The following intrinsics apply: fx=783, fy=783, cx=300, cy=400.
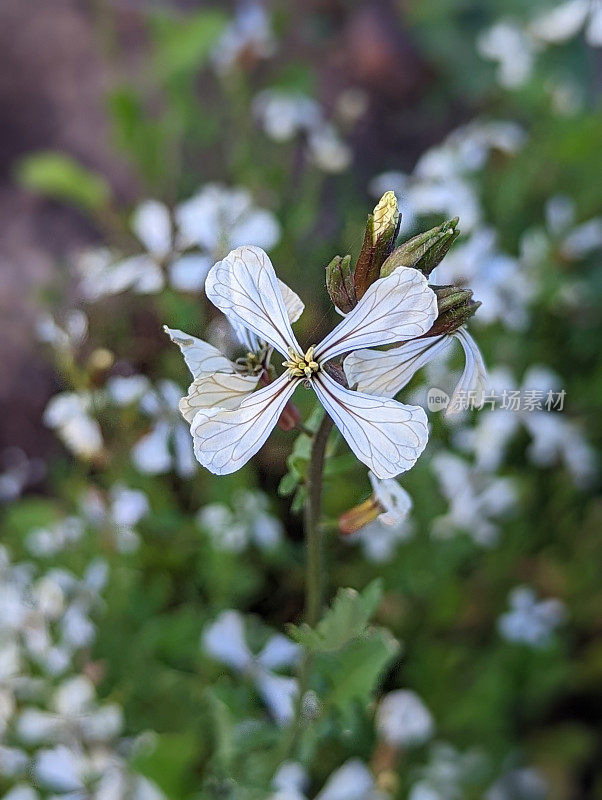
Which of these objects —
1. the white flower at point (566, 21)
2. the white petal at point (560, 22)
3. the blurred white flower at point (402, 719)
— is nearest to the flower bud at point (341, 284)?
the blurred white flower at point (402, 719)

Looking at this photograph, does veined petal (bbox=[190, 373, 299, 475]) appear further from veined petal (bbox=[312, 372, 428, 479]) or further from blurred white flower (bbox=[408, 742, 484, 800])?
blurred white flower (bbox=[408, 742, 484, 800])

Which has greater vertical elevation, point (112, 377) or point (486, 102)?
point (486, 102)

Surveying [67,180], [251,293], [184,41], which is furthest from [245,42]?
[251,293]

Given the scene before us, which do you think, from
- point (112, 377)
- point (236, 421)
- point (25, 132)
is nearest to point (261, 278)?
point (236, 421)

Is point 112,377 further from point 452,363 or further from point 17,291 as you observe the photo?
point 17,291

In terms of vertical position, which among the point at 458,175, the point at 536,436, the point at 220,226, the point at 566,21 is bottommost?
the point at 536,436

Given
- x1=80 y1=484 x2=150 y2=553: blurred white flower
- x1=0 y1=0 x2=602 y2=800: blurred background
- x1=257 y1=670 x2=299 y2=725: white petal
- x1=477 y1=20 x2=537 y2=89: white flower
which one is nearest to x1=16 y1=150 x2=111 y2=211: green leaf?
x1=0 y1=0 x2=602 y2=800: blurred background

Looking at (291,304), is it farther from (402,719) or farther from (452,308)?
(402,719)
